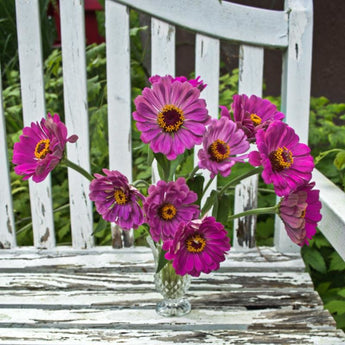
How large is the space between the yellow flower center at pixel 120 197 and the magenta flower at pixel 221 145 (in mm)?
131

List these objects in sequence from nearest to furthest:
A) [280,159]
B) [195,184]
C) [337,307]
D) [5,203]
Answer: [280,159] → [195,184] → [337,307] → [5,203]

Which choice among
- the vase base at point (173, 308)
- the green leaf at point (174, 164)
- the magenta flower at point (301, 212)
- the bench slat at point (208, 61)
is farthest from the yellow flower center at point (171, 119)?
the bench slat at point (208, 61)

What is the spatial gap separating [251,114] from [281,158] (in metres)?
0.12

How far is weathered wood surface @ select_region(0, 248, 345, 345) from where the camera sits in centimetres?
99

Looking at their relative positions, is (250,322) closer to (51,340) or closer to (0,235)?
(51,340)

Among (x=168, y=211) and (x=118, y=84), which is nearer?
(x=168, y=211)

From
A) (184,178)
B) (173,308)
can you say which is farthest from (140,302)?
(184,178)

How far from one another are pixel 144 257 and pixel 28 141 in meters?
0.58

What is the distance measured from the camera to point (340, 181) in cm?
155

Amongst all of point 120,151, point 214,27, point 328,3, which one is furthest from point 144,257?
point 328,3

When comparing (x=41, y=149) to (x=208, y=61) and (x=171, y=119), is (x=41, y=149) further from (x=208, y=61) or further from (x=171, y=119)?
(x=208, y=61)

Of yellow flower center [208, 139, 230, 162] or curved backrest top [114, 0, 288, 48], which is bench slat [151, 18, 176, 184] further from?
yellow flower center [208, 139, 230, 162]

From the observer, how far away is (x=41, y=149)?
34.5 inches

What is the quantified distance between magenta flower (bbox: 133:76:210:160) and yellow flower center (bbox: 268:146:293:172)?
118 mm
